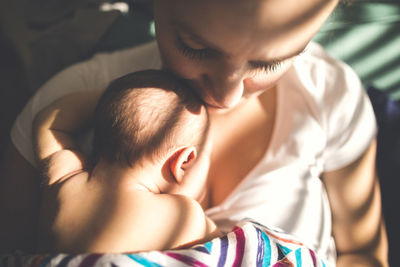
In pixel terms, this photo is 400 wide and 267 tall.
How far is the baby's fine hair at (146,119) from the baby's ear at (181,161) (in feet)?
0.07

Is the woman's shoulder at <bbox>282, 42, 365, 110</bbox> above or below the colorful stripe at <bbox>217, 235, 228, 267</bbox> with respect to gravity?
above

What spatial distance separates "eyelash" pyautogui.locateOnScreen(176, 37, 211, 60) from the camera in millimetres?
617

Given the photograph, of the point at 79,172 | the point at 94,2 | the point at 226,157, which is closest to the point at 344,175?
the point at 226,157

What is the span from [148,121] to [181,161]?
0.39ft

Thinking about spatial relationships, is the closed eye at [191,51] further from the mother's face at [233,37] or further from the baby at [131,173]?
the baby at [131,173]

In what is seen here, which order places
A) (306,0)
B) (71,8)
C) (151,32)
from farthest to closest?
(71,8), (151,32), (306,0)

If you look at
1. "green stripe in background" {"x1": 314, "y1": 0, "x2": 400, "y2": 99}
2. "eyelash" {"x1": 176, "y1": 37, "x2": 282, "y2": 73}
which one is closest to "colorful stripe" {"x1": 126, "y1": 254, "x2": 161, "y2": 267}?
"eyelash" {"x1": 176, "y1": 37, "x2": 282, "y2": 73}

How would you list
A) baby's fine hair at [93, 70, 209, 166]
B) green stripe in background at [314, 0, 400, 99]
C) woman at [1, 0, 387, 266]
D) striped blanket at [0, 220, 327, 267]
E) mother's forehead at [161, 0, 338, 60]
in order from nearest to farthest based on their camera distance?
mother's forehead at [161, 0, 338, 60], striped blanket at [0, 220, 327, 267], baby's fine hair at [93, 70, 209, 166], woman at [1, 0, 387, 266], green stripe in background at [314, 0, 400, 99]

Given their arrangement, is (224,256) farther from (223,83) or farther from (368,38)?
(368,38)

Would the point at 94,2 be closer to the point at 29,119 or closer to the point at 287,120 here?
the point at 29,119

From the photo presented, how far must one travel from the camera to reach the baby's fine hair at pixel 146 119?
730 millimetres

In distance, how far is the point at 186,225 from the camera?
27.9 inches

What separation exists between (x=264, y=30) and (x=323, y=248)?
2.18ft

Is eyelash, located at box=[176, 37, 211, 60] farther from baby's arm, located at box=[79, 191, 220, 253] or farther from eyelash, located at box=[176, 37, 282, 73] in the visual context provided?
baby's arm, located at box=[79, 191, 220, 253]
